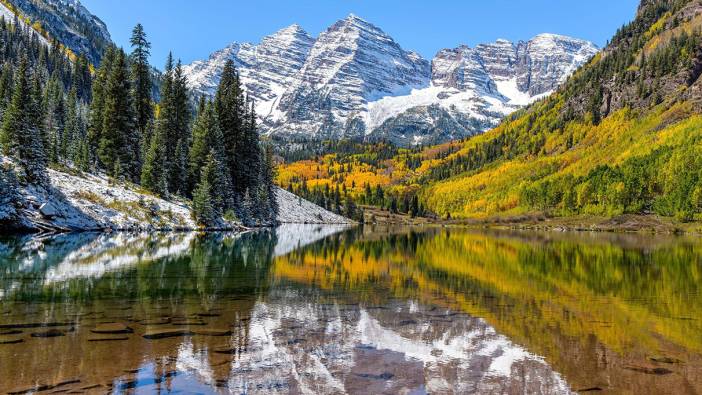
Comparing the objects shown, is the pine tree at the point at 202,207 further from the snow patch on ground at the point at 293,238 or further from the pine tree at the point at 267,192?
the pine tree at the point at 267,192

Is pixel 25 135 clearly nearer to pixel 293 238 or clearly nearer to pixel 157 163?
pixel 157 163

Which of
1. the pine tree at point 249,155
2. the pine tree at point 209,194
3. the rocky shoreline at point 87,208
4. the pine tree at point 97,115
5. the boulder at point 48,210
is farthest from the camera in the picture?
the pine tree at point 249,155

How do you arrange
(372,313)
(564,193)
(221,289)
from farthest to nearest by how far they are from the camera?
(564,193) → (221,289) → (372,313)

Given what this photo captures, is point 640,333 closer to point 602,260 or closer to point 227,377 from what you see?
point 227,377

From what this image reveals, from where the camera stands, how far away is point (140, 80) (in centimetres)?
10062

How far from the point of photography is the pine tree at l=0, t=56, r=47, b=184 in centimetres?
6084

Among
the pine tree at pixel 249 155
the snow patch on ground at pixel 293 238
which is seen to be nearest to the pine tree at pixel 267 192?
the pine tree at pixel 249 155

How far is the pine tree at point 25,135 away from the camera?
2395 inches

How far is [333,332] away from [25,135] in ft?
199

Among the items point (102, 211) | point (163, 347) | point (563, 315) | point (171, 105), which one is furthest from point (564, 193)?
point (163, 347)

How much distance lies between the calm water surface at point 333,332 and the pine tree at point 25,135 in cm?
3424

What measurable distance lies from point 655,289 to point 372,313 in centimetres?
1963

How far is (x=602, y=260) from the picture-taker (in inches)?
2032

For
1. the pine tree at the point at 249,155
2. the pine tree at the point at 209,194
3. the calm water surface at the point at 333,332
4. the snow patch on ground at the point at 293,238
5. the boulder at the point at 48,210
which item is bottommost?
the calm water surface at the point at 333,332
